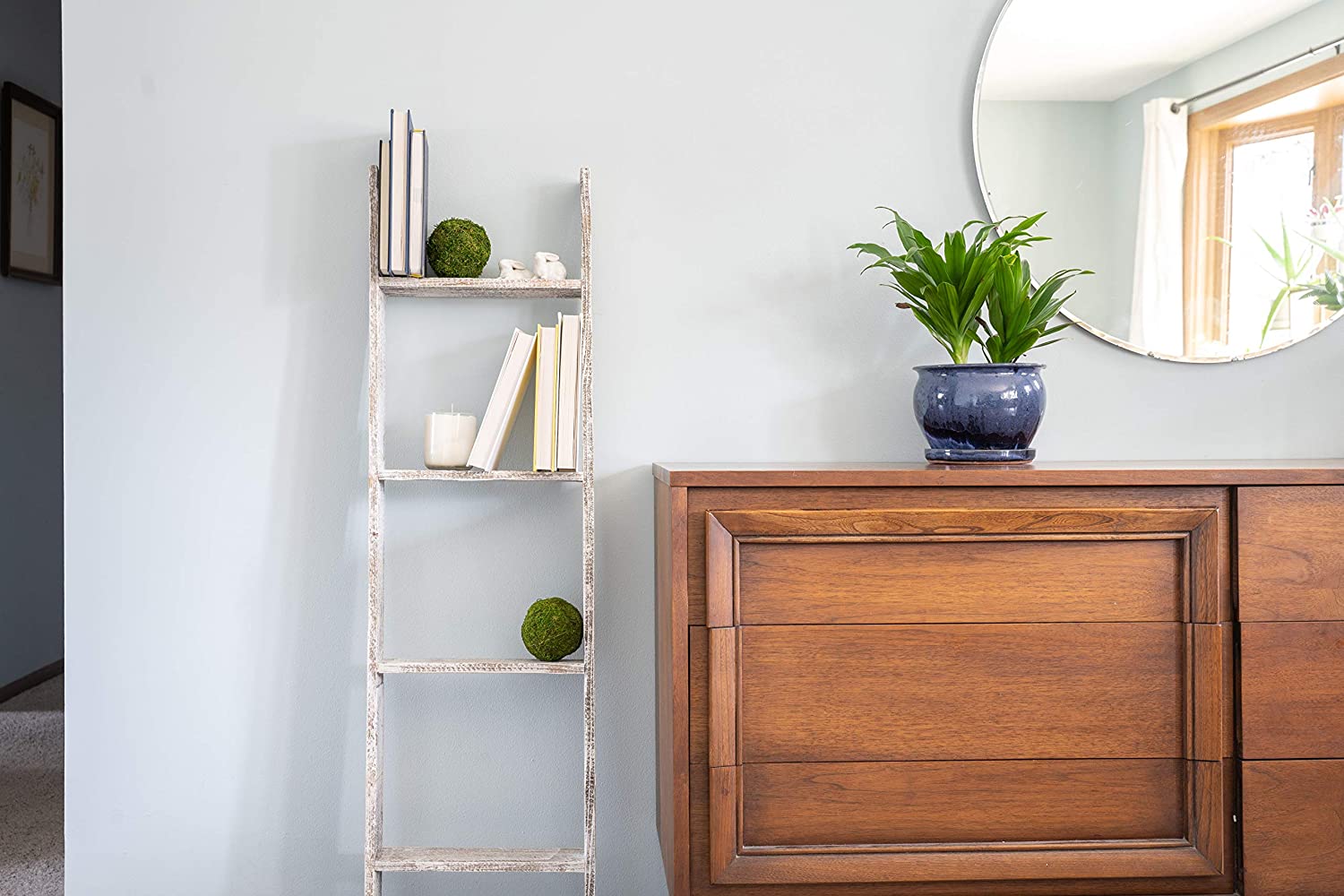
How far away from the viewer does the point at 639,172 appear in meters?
1.83

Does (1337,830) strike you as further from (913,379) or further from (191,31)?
(191,31)

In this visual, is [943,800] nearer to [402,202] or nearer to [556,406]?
[556,406]

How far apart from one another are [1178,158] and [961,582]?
98 cm

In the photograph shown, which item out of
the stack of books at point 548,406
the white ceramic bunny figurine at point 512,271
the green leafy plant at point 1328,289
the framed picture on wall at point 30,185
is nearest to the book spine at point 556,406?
the stack of books at point 548,406

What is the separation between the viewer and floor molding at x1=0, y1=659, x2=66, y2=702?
342 cm

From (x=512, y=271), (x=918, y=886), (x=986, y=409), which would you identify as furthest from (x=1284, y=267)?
(x=512, y=271)

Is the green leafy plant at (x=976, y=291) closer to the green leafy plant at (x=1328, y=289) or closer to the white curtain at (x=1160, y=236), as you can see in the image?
the white curtain at (x=1160, y=236)

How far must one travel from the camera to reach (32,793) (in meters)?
2.56

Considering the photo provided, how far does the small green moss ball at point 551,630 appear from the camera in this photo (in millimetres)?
1673

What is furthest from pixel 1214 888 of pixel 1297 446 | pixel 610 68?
pixel 610 68

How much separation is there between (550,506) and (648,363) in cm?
31

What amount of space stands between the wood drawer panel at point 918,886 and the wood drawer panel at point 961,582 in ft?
0.92

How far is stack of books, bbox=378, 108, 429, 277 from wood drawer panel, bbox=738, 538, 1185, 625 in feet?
2.46

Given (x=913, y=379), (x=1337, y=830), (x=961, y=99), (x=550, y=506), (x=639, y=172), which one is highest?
(x=961, y=99)
